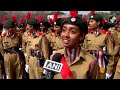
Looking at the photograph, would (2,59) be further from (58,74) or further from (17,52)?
(58,74)

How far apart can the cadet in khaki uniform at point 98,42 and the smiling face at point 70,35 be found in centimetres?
334

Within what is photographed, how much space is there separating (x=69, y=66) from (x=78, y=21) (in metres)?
0.49

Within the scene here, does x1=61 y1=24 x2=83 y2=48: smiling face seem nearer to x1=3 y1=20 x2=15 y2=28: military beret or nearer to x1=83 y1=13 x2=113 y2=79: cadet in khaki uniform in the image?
x1=83 y1=13 x2=113 y2=79: cadet in khaki uniform

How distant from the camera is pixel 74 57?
3549 millimetres

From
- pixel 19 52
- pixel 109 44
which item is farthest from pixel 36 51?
pixel 109 44

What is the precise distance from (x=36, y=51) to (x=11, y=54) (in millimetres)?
601

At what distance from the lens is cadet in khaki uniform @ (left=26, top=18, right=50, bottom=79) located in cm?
732

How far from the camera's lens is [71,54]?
3.53 m

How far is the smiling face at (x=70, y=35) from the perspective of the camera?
11.1ft

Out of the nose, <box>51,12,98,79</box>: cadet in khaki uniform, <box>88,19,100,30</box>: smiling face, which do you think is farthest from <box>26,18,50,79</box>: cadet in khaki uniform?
the nose

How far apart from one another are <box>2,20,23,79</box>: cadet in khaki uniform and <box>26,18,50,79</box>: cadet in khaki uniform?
0.98ft

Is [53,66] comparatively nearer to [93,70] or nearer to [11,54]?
[93,70]

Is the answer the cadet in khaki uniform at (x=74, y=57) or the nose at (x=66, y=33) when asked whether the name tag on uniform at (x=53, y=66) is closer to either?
the cadet in khaki uniform at (x=74, y=57)
